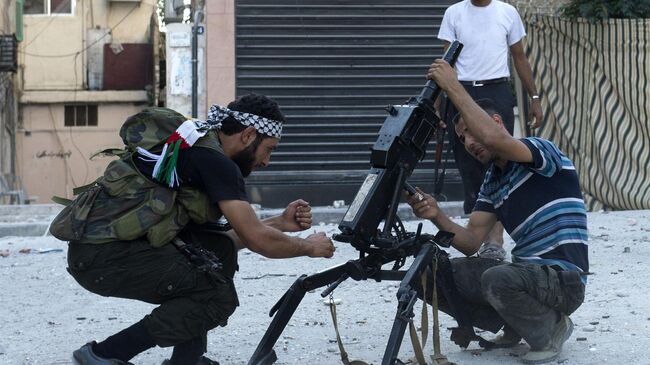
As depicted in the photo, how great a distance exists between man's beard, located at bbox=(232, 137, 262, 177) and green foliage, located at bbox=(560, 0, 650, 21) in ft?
22.9

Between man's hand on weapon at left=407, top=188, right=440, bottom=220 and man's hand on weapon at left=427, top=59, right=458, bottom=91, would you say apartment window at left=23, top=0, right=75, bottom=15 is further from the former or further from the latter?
man's hand on weapon at left=427, top=59, right=458, bottom=91

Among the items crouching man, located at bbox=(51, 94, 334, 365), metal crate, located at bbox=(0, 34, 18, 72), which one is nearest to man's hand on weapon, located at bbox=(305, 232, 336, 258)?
crouching man, located at bbox=(51, 94, 334, 365)

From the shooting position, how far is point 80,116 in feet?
78.9

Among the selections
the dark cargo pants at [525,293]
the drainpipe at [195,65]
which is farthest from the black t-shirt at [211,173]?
the drainpipe at [195,65]

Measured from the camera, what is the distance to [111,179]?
4.78 m

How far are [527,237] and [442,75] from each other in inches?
35.3

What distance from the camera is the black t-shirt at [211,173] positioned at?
463cm

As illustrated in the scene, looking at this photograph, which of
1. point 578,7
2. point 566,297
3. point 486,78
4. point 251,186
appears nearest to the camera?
point 566,297

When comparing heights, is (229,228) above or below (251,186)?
above

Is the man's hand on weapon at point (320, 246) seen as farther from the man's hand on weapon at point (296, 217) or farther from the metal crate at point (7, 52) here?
the metal crate at point (7, 52)

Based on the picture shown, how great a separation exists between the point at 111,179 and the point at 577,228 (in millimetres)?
1916

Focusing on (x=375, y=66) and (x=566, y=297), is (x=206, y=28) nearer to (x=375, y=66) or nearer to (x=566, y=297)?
(x=375, y=66)

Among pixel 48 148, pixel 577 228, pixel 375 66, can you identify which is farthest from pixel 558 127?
pixel 48 148

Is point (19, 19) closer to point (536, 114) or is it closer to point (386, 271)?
point (536, 114)
